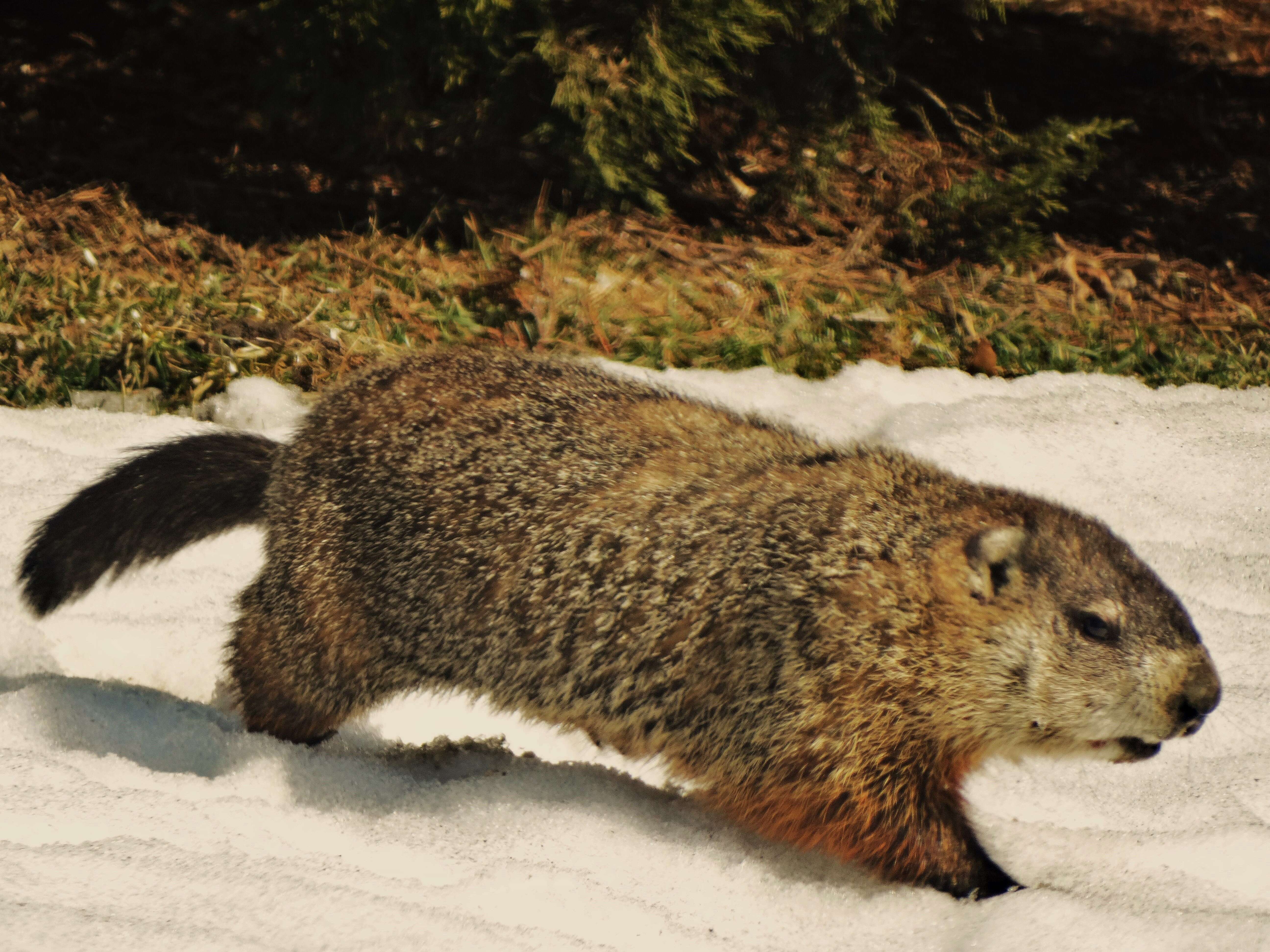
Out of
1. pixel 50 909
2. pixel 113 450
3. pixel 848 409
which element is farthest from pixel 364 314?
pixel 50 909

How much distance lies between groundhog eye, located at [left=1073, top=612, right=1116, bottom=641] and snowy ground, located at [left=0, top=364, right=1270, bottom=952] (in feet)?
1.72

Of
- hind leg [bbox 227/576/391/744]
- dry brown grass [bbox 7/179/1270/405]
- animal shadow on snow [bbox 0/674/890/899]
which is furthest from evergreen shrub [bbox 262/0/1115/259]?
animal shadow on snow [bbox 0/674/890/899]

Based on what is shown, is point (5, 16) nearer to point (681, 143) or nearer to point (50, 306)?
point (50, 306)

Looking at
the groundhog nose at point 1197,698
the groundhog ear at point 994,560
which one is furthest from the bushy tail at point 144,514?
the groundhog nose at point 1197,698

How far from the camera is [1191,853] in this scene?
Answer: 2.84m

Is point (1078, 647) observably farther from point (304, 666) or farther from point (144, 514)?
point (144, 514)

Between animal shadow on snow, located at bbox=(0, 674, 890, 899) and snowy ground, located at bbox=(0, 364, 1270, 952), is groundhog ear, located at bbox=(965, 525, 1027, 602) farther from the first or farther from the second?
animal shadow on snow, located at bbox=(0, 674, 890, 899)

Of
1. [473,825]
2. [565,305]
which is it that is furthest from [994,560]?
[565,305]

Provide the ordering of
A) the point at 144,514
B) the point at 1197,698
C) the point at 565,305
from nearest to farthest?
the point at 1197,698
the point at 144,514
the point at 565,305

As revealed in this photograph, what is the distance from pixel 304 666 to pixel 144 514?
2.49 ft

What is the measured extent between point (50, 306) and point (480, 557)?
376cm

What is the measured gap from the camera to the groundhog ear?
2.71 m

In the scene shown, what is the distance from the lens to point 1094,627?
8.55 feet

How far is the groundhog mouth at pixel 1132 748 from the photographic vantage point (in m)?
2.68
